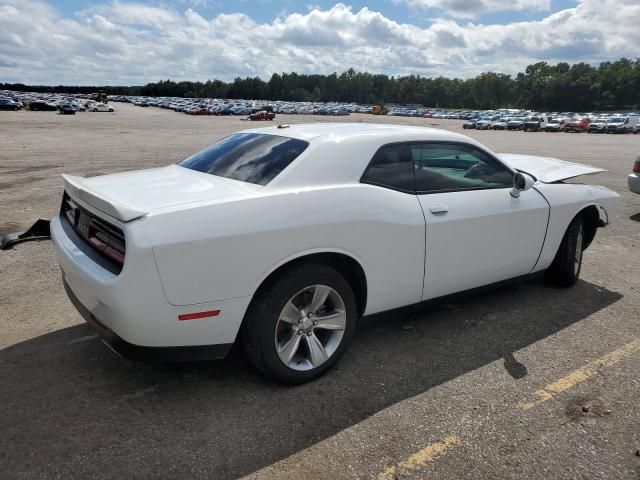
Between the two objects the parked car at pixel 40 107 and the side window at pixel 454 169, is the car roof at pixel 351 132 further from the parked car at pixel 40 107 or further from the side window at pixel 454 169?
the parked car at pixel 40 107

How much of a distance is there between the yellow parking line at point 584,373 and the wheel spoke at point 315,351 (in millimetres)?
1227

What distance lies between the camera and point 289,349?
3.07 m

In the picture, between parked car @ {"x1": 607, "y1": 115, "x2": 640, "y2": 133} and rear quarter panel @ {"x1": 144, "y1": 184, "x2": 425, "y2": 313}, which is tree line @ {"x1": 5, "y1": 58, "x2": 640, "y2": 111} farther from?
rear quarter panel @ {"x1": 144, "y1": 184, "x2": 425, "y2": 313}

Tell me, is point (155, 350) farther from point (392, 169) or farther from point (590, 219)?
point (590, 219)

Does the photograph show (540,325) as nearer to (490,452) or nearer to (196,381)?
(490,452)

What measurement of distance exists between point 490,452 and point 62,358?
2787 millimetres

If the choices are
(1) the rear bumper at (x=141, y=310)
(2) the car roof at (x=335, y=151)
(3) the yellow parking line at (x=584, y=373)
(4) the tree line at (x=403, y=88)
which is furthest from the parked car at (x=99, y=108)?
(4) the tree line at (x=403, y=88)

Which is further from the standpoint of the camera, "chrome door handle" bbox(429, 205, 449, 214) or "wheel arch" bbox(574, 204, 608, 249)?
"wheel arch" bbox(574, 204, 608, 249)

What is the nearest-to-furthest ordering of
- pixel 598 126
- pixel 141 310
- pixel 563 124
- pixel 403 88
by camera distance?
pixel 141 310 → pixel 598 126 → pixel 563 124 → pixel 403 88

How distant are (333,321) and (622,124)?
5044cm

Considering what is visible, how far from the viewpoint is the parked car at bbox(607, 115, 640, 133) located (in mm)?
44562

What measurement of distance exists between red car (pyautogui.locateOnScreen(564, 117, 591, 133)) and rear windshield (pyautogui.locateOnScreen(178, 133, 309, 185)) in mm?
51461

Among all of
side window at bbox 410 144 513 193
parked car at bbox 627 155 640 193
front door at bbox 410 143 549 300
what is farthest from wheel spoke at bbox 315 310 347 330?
parked car at bbox 627 155 640 193

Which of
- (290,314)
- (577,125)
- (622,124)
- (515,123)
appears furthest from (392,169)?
(515,123)
